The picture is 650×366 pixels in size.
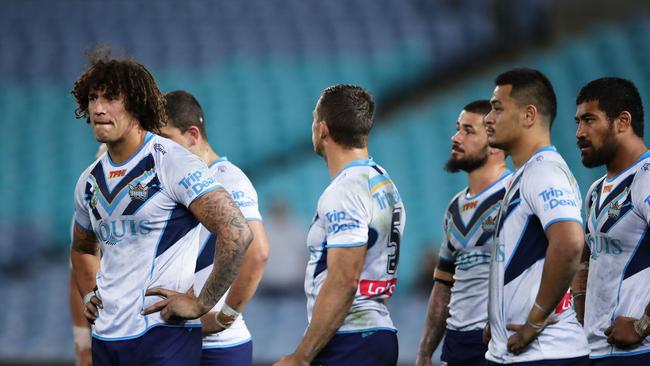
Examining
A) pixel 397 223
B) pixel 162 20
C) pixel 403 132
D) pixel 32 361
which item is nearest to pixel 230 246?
pixel 397 223

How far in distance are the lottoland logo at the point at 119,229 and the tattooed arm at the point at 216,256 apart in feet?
0.78

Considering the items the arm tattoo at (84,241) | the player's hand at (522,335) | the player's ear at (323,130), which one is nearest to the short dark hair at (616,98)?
the player's hand at (522,335)

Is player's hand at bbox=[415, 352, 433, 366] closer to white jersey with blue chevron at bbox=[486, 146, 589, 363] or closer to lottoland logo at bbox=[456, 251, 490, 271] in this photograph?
lottoland logo at bbox=[456, 251, 490, 271]

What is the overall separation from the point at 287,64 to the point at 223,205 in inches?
423

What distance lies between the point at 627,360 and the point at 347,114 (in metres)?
1.83

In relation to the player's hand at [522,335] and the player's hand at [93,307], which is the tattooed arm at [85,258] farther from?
the player's hand at [522,335]

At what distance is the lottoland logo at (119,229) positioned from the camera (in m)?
4.06

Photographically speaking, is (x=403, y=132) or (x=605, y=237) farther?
(x=403, y=132)

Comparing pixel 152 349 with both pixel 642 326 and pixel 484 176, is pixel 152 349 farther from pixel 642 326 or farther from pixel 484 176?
pixel 484 176

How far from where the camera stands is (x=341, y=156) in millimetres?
4660

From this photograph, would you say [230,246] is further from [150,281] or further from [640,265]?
[640,265]

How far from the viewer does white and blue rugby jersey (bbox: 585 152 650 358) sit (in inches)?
175

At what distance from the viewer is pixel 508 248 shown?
4199 mm

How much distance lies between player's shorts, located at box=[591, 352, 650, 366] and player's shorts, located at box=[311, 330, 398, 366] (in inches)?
42.7
